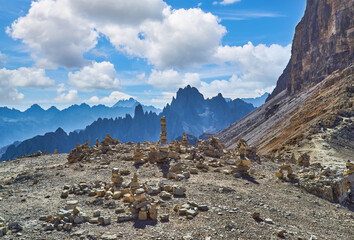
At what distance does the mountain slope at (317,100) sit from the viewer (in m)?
48.6

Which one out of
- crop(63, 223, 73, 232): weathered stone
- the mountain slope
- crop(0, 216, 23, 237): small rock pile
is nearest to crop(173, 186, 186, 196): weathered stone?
crop(63, 223, 73, 232): weathered stone

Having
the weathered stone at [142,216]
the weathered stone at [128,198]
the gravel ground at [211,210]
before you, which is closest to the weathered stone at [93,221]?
the gravel ground at [211,210]

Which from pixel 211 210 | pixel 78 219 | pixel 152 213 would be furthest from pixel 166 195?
pixel 78 219

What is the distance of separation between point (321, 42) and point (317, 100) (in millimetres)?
72460

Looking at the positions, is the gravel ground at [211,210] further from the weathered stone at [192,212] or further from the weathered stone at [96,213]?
the weathered stone at [96,213]

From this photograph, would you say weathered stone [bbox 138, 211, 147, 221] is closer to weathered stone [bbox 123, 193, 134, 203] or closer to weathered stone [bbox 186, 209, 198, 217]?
weathered stone [bbox 186, 209, 198, 217]

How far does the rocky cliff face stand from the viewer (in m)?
114

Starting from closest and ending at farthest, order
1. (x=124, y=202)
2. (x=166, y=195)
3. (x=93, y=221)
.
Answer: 1. (x=93, y=221)
2. (x=124, y=202)
3. (x=166, y=195)

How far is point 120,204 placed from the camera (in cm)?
1437

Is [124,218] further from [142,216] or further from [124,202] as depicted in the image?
[124,202]

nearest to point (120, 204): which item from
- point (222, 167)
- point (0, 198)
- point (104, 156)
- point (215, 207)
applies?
point (215, 207)

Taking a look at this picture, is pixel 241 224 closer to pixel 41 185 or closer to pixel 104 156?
pixel 41 185

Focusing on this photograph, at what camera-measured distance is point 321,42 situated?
470ft

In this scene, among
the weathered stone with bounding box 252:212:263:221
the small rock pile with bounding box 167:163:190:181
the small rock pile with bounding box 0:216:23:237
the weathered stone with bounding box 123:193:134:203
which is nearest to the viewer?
the small rock pile with bounding box 0:216:23:237
